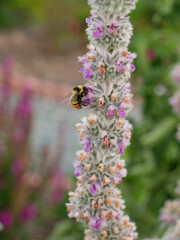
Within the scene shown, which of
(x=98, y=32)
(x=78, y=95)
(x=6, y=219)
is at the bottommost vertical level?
(x=98, y=32)

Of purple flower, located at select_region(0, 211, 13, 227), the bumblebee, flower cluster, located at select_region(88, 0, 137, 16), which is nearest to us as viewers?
flower cluster, located at select_region(88, 0, 137, 16)

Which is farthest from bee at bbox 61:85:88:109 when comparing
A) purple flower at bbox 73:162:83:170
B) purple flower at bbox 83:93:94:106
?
purple flower at bbox 73:162:83:170

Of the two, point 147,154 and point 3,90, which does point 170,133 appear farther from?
point 3,90

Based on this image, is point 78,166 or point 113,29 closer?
point 113,29

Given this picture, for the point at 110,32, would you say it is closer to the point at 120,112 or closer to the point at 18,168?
the point at 120,112

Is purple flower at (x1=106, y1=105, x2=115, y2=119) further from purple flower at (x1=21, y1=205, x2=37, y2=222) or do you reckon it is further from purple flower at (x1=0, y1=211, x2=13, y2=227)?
purple flower at (x1=21, y1=205, x2=37, y2=222)

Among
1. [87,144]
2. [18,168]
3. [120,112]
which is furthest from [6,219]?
[120,112]

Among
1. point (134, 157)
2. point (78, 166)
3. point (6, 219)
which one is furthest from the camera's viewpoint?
point (134, 157)

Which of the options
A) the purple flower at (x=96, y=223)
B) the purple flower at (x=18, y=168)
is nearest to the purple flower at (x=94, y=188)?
the purple flower at (x=96, y=223)

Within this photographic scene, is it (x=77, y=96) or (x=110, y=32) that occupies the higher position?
(x=77, y=96)
